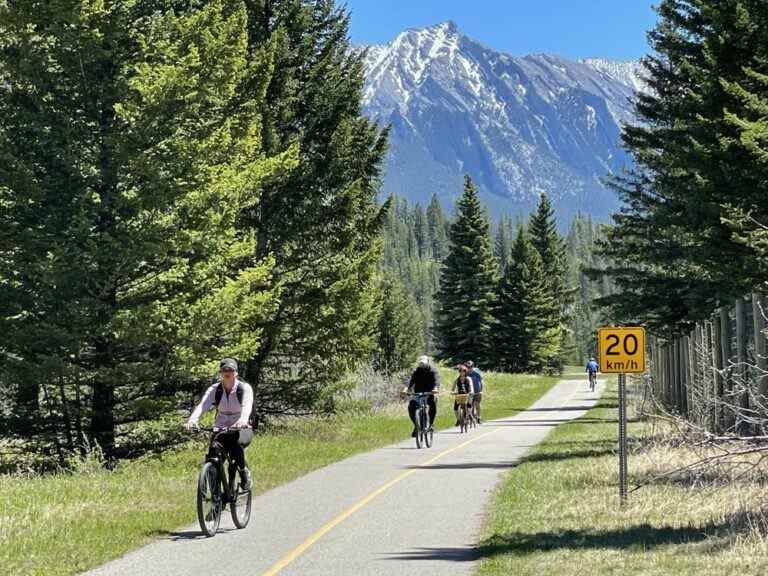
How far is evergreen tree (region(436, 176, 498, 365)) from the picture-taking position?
248ft

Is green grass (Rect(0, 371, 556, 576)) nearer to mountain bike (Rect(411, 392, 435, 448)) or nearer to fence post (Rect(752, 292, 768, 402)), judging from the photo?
mountain bike (Rect(411, 392, 435, 448))

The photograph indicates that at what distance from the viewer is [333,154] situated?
86.4 ft

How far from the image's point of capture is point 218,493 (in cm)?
1198

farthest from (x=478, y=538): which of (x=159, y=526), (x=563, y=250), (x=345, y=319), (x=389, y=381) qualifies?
(x=563, y=250)

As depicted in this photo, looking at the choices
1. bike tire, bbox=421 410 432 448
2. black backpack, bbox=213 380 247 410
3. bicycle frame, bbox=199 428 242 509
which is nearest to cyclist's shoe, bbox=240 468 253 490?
bicycle frame, bbox=199 428 242 509

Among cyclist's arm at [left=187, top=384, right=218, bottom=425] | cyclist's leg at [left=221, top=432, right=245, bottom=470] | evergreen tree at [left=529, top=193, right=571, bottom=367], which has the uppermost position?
evergreen tree at [left=529, top=193, right=571, bottom=367]

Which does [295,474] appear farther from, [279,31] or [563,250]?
[563,250]

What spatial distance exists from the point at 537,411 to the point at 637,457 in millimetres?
26970

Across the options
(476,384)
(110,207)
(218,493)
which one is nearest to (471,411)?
(476,384)

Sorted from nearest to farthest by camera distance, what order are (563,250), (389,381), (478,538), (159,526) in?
(478,538) < (159,526) < (389,381) < (563,250)

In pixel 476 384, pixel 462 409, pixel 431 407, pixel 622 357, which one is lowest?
pixel 462 409

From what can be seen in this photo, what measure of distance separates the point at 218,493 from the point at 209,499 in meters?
0.27

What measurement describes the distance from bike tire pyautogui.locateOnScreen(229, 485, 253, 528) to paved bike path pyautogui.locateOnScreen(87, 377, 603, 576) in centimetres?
14

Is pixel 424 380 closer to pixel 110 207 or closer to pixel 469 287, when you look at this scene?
pixel 110 207
